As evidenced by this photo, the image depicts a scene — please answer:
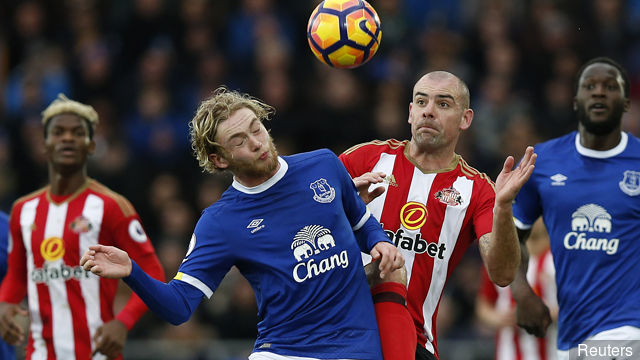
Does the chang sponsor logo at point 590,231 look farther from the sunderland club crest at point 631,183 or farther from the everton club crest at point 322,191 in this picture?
the everton club crest at point 322,191

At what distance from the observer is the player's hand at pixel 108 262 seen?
5.36m

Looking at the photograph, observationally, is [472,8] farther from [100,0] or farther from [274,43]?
[100,0]

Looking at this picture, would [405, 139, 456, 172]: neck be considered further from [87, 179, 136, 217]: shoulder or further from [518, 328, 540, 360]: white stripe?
[518, 328, 540, 360]: white stripe

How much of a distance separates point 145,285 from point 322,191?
1.20m

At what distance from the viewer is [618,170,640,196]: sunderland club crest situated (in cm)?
720

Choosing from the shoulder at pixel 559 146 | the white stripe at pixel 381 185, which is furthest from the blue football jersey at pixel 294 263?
the shoulder at pixel 559 146

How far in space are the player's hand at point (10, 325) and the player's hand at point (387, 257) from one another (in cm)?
318

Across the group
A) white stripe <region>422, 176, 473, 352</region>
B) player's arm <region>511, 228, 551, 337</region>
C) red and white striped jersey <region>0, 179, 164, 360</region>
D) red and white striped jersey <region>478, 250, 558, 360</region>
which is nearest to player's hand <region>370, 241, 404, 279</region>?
white stripe <region>422, 176, 473, 352</region>

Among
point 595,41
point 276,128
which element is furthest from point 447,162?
point 595,41

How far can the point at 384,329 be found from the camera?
595cm

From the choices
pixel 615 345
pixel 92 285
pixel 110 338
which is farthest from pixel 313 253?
pixel 92 285

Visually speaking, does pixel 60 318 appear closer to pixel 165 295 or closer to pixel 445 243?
pixel 165 295

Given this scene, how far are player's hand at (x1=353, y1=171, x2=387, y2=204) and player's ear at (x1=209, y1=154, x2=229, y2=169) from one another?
89 cm

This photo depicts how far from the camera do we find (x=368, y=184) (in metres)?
6.43
